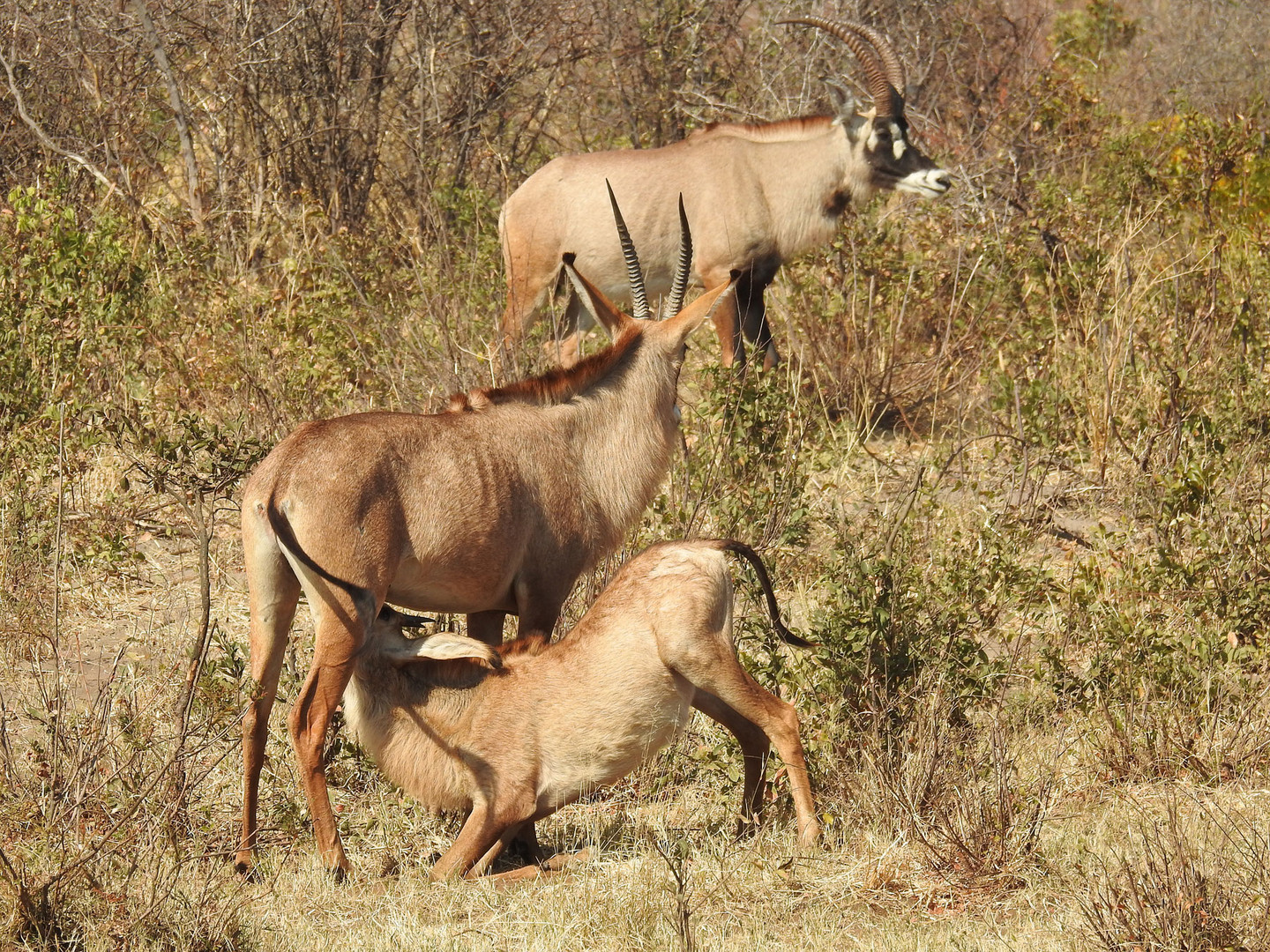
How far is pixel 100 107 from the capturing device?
11969 mm

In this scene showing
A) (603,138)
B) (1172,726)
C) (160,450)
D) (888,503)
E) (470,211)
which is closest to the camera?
(1172,726)

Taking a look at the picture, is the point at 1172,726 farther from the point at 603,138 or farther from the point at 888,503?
the point at 603,138

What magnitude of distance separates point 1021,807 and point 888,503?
289 cm

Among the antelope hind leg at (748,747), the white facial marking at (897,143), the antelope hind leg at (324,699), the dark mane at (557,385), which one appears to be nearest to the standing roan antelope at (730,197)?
the white facial marking at (897,143)

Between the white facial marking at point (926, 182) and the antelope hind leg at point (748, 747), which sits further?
the white facial marking at point (926, 182)

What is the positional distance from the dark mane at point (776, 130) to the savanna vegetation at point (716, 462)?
0.87 metres

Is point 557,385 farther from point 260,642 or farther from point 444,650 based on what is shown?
point 260,642

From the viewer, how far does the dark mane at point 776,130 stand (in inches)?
454

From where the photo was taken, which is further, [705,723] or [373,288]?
[373,288]

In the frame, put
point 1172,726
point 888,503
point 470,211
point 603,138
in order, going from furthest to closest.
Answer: point 603,138 → point 470,211 → point 888,503 → point 1172,726

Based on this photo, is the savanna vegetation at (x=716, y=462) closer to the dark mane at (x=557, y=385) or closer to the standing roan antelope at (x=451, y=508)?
the standing roan antelope at (x=451, y=508)

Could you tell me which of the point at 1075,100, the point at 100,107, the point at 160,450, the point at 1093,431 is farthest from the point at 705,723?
the point at 1075,100

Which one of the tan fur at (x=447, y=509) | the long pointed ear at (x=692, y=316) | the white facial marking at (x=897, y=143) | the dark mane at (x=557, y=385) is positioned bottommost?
the tan fur at (x=447, y=509)

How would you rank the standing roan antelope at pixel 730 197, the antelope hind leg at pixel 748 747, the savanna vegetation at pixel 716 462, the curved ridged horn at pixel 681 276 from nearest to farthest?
the savanna vegetation at pixel 716 462
the antelope hind leg at pixel 748 747
the curved ridged horn at pixel 681 276
the standing roan antelope at pixel 730 197
